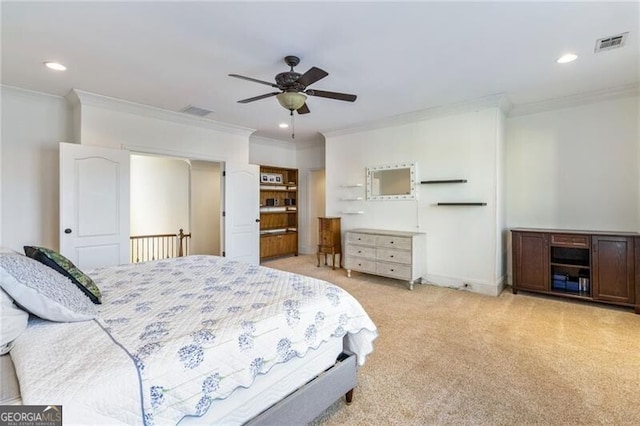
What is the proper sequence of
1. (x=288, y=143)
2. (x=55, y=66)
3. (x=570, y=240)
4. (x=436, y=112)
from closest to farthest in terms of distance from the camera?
(x=55, y=66) → (x=570, y=240) → (x=436, y=112) → (x=288, y=143)

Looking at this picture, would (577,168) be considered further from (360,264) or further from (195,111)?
(195,111)

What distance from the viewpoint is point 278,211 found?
265 inches

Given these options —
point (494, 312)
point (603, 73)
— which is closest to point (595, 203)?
point (603, 73)

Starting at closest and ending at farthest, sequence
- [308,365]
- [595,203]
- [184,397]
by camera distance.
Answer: [184,397], [308,365], [595,203]

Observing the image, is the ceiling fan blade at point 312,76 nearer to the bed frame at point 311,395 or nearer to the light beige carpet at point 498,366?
the bed frame at point 311,395

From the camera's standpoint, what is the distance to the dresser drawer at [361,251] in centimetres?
469

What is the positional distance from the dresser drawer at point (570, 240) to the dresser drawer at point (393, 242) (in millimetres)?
1715

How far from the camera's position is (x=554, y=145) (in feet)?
13.4

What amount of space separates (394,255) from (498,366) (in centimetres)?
223

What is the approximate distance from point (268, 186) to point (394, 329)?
433 cm

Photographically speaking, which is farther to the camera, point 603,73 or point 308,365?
point 603,73

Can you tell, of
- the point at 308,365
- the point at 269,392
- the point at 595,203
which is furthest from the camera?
the point at 595,203

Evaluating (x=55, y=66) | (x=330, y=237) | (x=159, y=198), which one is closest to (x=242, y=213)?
(x=330, y=237)

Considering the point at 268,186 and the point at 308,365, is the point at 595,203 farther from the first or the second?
the point at 268,186
